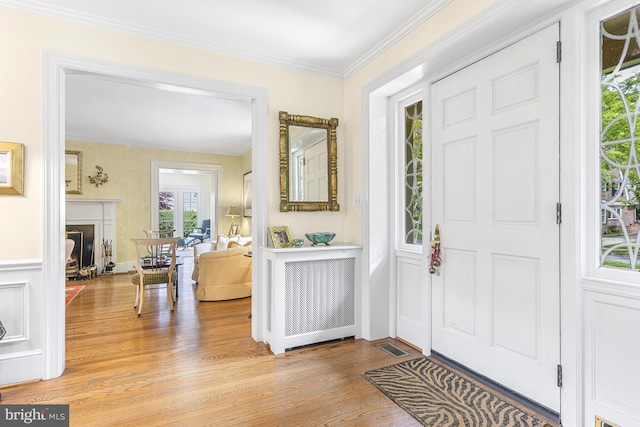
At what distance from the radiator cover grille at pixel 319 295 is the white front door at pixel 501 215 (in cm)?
79

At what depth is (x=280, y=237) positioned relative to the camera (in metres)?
2.96

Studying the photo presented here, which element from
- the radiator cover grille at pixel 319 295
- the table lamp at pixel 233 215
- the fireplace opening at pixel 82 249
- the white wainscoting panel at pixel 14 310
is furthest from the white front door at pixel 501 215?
the fireplace opening at pixel 82 249

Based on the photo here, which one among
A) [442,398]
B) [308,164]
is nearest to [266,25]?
[308,164]

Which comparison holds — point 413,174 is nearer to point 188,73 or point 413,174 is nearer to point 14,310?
point 188,73

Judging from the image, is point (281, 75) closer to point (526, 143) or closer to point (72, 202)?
point (526, 143)

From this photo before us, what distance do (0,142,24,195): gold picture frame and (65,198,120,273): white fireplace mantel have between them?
459 cm

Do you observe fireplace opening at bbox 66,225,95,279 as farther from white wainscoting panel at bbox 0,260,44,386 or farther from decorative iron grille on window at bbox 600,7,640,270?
decorative iron grille on window at bbox 600,7,640,270

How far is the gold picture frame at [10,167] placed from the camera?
221cm

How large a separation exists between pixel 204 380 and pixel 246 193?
17.5 ft

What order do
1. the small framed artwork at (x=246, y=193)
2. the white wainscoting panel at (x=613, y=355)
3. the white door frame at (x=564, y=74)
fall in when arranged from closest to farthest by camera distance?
1. the white wainscoting panel at (x=613, y=355)
2. the white door frame at (x=564, y=74)
3. the small framed artwork at (x=246, y=193)

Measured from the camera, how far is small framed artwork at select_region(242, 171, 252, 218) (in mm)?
7199

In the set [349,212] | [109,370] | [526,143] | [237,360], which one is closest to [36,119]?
[109,370]

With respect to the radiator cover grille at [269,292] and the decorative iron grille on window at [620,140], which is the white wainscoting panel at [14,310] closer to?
the radiator cover grille at [269,292]

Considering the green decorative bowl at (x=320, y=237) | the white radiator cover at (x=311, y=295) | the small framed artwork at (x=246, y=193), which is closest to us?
the white radiator cover at (x=311, y=295)
